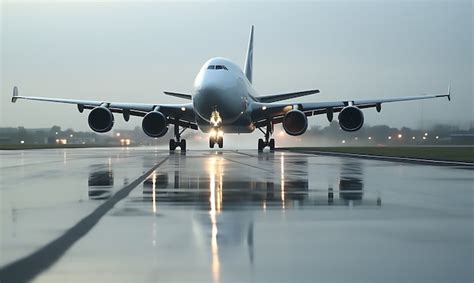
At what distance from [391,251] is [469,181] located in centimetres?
855

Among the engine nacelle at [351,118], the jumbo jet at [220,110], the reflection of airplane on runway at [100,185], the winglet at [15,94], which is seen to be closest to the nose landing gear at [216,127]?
the jumbo jet at [220,110]

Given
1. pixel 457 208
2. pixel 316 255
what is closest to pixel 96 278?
pixel 316 255

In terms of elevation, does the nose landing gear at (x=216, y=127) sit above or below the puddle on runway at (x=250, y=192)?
above

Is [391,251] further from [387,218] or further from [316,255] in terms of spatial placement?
[387,218]

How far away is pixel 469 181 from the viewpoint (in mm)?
13070

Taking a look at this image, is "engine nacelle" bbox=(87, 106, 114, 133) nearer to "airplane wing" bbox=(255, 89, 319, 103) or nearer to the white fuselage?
the white fuselage

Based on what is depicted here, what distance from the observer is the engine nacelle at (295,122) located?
109ft

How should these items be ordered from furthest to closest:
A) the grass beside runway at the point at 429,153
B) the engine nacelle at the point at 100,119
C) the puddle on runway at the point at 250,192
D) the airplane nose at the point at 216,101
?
the engine nacelle at the point at 100,119 → the airplane nose at the point at 216,101 → the grass beside runway at the point at 429,153 → the puddle on runway at the point at 250,192

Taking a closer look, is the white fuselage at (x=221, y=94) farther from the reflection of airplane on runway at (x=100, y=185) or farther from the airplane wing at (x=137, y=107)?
the reflection of airplane on runway at (x=100, y=185)

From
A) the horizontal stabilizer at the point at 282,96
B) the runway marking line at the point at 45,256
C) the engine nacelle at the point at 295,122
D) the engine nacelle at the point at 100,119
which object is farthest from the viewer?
the horizontal stabilizer at the point at 282,96

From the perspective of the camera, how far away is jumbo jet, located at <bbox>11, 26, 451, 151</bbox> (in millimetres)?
30719

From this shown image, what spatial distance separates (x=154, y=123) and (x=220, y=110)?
423cm

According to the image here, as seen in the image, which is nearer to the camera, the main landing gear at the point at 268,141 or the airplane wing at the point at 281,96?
the airplane wing at the point at 281,96

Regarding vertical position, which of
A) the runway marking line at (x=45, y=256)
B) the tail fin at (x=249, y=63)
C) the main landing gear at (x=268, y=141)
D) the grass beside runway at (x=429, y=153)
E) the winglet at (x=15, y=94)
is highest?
the tail fin at (x=249, y=63)
